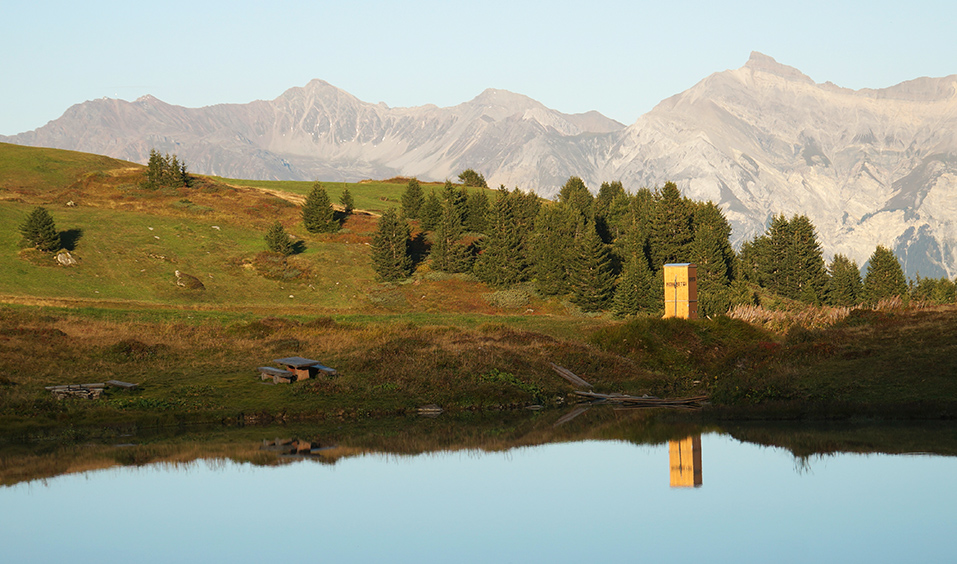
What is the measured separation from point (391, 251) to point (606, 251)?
2193 cm

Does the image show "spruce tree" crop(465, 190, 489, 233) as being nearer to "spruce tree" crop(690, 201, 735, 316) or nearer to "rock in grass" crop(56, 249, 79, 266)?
"spruce tree" crop(690, 201, 735, 316)

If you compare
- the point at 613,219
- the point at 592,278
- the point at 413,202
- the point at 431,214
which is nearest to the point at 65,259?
the point at 431,214

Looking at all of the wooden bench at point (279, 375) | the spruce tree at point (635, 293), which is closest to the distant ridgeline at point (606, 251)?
the spruce tree at point (635, 293)

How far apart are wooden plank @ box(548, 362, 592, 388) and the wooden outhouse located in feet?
42.3

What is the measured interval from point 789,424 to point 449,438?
33.9 ft

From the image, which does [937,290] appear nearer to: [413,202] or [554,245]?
[554,245]

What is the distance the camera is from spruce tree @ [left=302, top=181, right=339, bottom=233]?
94562mm

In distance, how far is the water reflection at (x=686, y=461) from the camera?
18809 millimetres

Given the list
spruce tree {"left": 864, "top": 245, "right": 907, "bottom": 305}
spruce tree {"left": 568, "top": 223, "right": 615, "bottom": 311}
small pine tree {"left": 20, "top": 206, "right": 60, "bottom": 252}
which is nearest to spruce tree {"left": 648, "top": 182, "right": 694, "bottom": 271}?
spruce tree {"left": 568, "top": 223, "right": 615, "bottom": 311}

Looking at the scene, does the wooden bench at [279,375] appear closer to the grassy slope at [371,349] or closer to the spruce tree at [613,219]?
the grassy slope at [371,349]

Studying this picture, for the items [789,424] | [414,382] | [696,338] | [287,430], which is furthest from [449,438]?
[696,338]

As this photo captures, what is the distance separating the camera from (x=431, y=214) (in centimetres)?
9875

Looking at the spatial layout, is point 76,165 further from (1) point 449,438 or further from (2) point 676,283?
(1) point 449,438

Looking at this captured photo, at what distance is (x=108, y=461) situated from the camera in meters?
21.6
